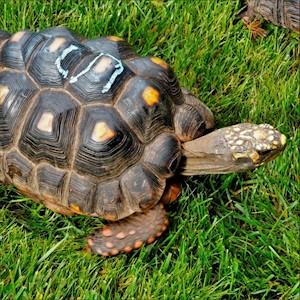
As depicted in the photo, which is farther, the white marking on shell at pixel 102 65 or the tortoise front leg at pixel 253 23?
the tortoise front leg at pixel 253 23

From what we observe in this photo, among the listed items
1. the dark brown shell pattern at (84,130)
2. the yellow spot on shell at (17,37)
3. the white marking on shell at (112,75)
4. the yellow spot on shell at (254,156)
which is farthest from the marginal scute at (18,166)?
the yellow spot on shell at (254,156)

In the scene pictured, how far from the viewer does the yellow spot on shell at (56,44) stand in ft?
10.3

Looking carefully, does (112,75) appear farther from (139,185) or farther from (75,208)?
(75,208)

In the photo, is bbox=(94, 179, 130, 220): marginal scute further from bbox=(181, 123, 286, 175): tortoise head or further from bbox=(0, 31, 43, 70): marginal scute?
bbox=(0, 31, 43, 70): marginal scute

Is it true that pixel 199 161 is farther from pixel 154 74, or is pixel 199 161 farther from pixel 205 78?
pixel 205 78

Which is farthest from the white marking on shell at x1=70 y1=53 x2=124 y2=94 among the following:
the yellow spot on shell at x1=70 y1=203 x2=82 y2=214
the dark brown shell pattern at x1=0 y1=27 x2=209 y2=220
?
the yellow spot on shell at x1=70 y1=203 x2=82 y2=214

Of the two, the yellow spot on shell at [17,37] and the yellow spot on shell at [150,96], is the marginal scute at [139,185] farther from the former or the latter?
the yellow spot on shell at [17,37]

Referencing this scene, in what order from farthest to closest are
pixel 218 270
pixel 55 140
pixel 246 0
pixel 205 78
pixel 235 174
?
pixel 246 0
pixel 205 78
pixel 235 174
pixel 218 270
pixel 55 140

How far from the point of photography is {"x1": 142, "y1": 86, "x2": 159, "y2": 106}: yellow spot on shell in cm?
310

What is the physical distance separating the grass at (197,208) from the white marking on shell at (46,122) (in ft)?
1.88

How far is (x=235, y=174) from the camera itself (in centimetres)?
351

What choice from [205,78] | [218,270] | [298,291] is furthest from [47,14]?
[298,291]

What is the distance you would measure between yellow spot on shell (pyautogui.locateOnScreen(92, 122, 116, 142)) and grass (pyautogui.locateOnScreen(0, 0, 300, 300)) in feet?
2.02

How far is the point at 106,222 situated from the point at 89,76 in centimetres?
88
